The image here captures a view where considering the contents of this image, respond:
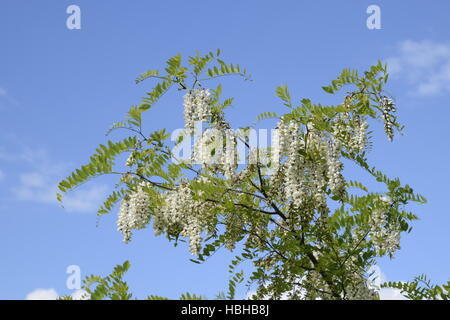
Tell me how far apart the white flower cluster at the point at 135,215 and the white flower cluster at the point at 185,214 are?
9.8 inches

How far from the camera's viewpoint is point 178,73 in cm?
550

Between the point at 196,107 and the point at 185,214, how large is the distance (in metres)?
1.02

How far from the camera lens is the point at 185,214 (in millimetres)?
5383

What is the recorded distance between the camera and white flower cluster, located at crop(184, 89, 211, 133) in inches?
208

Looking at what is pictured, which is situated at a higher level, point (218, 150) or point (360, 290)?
point (218, 150)

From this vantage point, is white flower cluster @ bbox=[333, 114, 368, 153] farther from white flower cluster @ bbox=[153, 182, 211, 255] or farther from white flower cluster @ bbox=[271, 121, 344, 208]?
white flower cluster @ bbox=[153, 182, 211, 255]

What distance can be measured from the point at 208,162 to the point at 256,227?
88 cm

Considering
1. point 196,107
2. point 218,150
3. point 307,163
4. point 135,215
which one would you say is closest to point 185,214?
point 135,215

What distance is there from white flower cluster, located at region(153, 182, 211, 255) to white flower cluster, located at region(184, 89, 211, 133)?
613mm

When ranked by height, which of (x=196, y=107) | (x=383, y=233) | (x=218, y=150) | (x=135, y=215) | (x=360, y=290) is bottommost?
(x=360, y=290)

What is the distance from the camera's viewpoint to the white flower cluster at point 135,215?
535 centimetres

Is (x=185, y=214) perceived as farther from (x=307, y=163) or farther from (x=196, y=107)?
(x=307, y=163)
